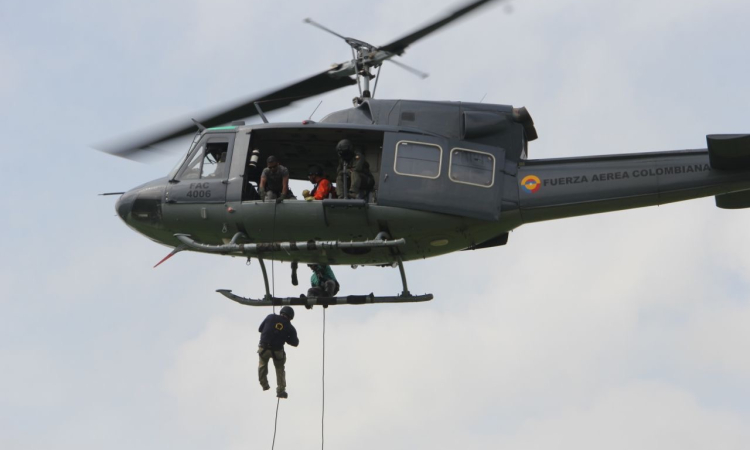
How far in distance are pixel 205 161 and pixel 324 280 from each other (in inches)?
117

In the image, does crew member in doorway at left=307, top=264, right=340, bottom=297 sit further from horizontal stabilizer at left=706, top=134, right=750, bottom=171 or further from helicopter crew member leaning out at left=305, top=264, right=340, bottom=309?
horizontal stabilizer at left=706, top=134, right=750, bottom=171

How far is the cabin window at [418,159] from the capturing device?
847 inches

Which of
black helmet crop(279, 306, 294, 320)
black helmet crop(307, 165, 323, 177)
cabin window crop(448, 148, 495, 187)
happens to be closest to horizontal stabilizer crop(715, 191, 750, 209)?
cabin window crop(448, 148, 495, 187)

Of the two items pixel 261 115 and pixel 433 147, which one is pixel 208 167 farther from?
pixel 433 147

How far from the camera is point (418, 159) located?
70.7ft

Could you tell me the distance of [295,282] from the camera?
2392 centimetres

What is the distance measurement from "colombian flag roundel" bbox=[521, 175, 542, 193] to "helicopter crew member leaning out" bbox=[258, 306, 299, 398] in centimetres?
456

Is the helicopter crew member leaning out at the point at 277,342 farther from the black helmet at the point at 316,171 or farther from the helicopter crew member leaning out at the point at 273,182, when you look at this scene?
the black helmet at the point at 316,171

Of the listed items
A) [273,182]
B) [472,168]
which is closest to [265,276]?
[273,182]

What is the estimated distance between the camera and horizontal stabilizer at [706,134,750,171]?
21047 millimetres

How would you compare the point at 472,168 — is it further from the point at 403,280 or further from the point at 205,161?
the point at 205,161

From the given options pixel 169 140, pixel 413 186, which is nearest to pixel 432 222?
pixel 413 186

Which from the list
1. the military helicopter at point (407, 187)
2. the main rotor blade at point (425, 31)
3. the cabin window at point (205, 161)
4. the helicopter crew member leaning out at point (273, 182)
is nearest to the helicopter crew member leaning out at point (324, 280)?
the military helicopter at point (407, 187)

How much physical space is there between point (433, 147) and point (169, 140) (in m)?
5.12
